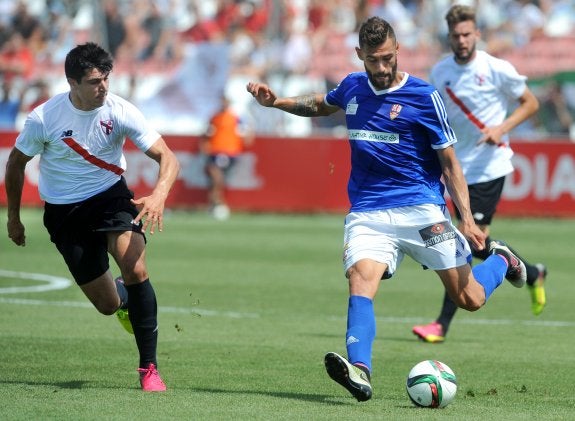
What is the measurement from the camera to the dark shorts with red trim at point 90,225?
798 cm

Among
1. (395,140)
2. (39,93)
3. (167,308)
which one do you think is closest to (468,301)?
(395,140)

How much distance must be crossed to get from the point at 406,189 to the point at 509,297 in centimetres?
619

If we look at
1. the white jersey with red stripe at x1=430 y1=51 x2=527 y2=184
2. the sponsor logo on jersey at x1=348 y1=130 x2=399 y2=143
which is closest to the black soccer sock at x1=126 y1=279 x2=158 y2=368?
the sponsor logo on jersey at x1=348 y1=130 x2=399 y2=143

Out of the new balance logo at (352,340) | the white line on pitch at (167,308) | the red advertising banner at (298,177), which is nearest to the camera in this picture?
the new balance logo at (352,340)

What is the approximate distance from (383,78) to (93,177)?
210 centimetres

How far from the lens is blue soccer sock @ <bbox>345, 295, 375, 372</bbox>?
7.19 meters

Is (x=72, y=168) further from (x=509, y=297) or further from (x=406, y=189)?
(x=509, y=297)

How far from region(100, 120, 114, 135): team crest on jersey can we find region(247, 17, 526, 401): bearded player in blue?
5.15ft

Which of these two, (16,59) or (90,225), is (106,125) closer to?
(90,225)

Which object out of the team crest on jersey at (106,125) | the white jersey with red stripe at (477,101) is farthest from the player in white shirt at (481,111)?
the team crest on jersey at (106,125)

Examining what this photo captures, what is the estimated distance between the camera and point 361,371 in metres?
7.02

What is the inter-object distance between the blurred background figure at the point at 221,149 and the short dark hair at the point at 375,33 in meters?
15.5

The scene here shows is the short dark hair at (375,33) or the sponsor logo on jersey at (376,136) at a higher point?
the short dark hair at (375,33)

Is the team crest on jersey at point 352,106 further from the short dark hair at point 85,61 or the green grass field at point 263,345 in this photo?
the green grass field at point 263,345
